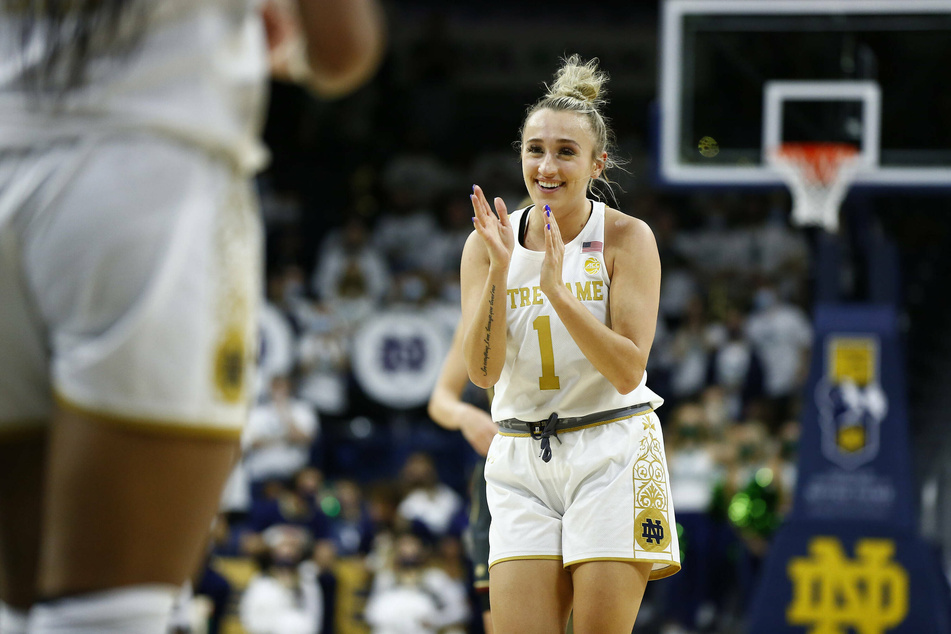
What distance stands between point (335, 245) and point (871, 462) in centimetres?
870

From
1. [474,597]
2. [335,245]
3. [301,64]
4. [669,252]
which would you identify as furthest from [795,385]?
[301,64]

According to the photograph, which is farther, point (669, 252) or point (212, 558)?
point (669, 252)

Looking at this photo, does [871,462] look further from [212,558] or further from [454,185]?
[454,185]

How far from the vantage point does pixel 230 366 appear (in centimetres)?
169

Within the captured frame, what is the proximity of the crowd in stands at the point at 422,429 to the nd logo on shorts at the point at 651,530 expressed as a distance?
1586 millimetres

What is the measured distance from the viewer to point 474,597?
10.7 metres

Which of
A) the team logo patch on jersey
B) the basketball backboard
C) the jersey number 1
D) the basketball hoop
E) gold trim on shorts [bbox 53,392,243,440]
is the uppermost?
the basketball backboard

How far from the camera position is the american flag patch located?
3881 millimetres

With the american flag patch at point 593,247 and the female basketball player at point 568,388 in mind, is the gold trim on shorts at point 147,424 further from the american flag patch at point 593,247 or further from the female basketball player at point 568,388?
the american flag patch at point 593,247

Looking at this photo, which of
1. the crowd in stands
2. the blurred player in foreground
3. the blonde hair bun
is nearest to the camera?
the blonde hair bun

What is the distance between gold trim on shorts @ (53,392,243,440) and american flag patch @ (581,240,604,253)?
2.38 m

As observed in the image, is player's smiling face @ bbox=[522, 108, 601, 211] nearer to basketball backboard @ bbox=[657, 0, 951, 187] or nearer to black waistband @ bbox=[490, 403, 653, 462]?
black waistband @ bbox=[490, 403, 653, 462]

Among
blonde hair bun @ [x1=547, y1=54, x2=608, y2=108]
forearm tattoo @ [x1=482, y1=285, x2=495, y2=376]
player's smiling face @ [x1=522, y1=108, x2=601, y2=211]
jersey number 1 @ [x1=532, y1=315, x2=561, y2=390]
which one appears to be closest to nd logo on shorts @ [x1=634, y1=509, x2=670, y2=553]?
jersey number 1 @ [x1=532, y1=315, x2=561, y2=390]

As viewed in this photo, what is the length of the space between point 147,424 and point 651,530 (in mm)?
2412
